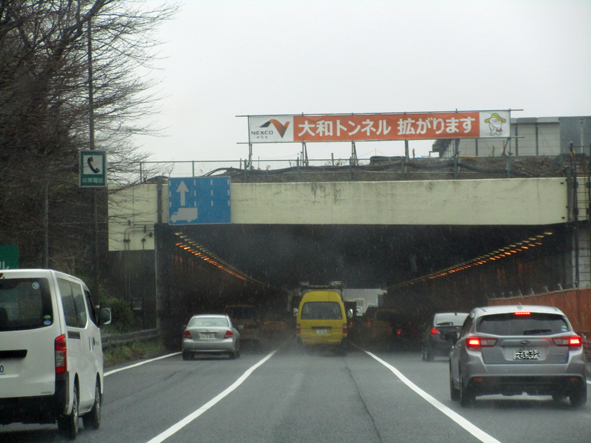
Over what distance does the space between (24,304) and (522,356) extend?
7131mm

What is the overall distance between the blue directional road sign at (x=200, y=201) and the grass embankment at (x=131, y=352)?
480 cm

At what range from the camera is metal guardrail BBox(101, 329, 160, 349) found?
77.6ft

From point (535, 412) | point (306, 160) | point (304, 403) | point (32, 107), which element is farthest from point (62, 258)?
point (535, 412)

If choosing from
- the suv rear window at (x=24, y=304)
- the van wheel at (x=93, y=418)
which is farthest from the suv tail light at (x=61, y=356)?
the van wheel at (x=93, y=418)

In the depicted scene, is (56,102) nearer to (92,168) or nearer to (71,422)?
(92,168)

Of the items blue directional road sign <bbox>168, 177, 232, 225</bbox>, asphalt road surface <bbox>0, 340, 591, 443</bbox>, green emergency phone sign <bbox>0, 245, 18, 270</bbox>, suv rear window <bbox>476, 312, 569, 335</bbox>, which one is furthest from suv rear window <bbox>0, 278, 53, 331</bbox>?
blue directional road sign <bbox>168, 177, 232, 225</bbox>

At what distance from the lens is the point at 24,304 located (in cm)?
877

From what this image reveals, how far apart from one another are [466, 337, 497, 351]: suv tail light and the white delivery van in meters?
5.96

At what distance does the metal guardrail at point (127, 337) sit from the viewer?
23664mm

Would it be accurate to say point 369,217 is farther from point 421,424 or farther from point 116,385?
point 421,424

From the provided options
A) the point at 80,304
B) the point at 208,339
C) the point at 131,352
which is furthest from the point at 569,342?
the point at 131,352

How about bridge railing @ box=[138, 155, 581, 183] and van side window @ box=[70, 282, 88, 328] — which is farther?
bridge railing @ box=[138, 155, 581, 183]

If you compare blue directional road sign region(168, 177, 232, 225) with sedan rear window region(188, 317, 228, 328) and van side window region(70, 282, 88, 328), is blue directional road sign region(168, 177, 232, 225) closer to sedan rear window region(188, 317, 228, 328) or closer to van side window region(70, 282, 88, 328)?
sedan rear window region(188, 317, 228, 328)

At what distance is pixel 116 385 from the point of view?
16.7 metres
